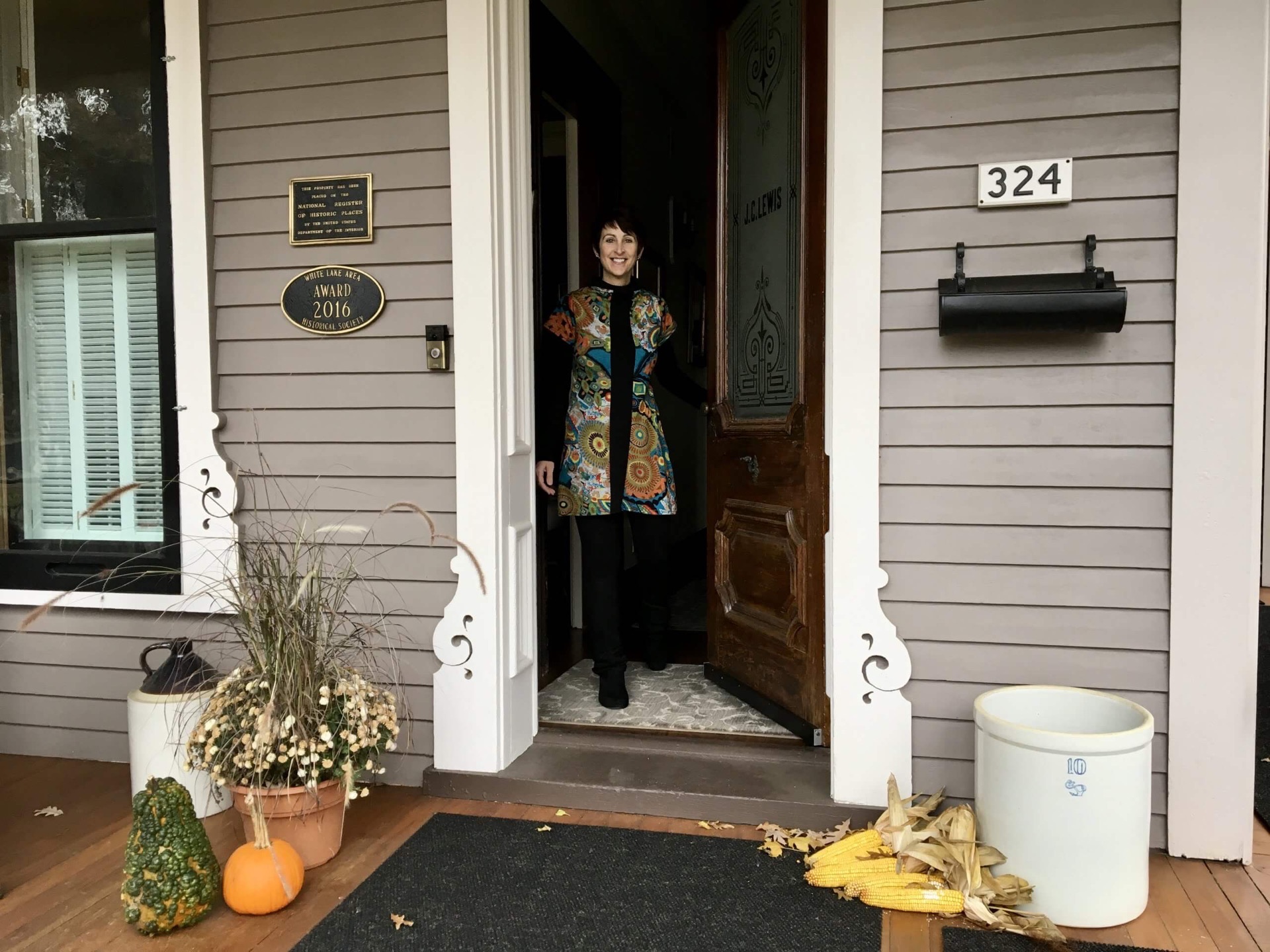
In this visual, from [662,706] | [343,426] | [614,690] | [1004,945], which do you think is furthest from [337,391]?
[1004,945]

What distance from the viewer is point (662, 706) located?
9.64ft

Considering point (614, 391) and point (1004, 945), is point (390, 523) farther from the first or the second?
point (1004, 945)

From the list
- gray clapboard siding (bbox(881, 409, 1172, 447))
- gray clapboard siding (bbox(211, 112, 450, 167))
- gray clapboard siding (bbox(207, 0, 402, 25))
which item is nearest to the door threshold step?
gray clapboard siding (bbox(881, 409, 1172, 447))

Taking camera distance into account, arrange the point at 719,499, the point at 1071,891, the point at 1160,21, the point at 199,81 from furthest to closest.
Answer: the point at 719,499
the point at 199,81
the point at 1160,21
the point at 1071,891

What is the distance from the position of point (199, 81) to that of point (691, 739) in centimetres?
241

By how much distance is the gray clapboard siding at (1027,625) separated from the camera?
217cm

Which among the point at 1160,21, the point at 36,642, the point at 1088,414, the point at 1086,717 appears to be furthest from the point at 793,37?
the point at 36,642

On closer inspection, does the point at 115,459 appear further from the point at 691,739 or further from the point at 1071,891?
the point at 1071,891

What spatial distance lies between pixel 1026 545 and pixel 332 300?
200 cm

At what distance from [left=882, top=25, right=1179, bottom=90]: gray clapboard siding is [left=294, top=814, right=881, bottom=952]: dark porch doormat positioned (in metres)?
1.93

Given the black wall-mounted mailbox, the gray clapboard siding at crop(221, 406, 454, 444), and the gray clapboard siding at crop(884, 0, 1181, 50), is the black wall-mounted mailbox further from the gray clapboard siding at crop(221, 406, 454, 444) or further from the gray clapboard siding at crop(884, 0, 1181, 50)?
the gray clapboard siding at crop(221, 406, 454, 444)

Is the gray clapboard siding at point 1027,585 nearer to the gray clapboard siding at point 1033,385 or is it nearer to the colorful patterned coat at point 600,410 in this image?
the gray clapboard siding at point 1033,385

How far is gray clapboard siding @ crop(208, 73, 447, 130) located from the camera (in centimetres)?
250

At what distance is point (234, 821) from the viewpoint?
244cm
